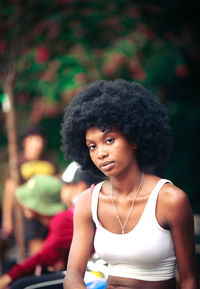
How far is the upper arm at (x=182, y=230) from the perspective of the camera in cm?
214

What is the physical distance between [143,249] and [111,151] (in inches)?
18.7

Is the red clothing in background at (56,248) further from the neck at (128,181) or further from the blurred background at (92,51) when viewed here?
the blurred background at (92,51)

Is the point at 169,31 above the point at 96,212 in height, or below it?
above

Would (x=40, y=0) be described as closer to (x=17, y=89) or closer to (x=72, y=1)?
(x=72, y=1)

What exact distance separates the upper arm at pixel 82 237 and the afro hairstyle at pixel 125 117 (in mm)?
312

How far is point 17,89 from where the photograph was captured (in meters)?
5.94

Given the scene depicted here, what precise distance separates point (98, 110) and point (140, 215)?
0.53 meters

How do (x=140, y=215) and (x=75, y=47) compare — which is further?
(x=75, y=47)

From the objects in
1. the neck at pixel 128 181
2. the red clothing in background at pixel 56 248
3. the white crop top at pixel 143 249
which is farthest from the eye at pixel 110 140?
the red clothing in background at pixel 56 248

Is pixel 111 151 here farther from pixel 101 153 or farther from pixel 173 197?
pixel 173 197

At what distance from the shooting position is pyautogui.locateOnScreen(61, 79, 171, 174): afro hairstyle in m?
2.23

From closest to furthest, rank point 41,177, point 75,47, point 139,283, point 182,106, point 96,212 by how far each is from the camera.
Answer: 1. point 139,283
2. point 96,212
3. point 41,177
4. point 75,47
5. point 182,106

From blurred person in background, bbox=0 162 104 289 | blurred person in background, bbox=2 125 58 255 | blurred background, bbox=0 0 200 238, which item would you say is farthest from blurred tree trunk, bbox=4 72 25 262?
blurred person in background, bbox=0 162 104 289

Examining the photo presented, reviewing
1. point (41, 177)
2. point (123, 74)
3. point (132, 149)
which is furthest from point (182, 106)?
point (132, 149)
